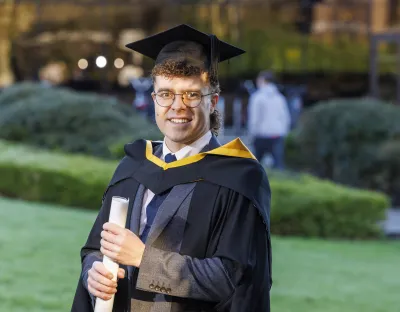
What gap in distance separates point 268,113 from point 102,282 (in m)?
11.4

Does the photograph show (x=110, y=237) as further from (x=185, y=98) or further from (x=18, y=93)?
(x=18, y=93)

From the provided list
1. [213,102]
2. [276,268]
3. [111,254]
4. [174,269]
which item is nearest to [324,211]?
[276,268]

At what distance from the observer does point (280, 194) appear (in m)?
11.4

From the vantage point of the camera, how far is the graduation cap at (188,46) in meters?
2.95

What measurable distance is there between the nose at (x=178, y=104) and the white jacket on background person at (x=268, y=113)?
36.4 feet

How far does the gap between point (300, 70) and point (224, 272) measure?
22.8m

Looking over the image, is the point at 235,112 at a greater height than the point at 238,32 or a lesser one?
lesser

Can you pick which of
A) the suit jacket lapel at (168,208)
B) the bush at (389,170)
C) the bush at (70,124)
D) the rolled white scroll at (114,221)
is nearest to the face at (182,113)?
the suit jacket lapel at (168,208)

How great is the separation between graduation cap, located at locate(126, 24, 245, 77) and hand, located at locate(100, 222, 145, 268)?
61cm

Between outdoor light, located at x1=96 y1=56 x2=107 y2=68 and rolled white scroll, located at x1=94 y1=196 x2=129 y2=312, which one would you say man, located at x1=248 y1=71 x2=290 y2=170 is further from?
rolled white scroll, located at x1=94 y1=196 x2=129 y2=312

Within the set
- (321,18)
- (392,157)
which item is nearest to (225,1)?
(321,18)

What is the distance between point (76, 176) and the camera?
12164 mm

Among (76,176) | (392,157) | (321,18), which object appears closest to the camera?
(76,176)

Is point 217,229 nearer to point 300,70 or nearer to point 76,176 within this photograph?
point 76,176
